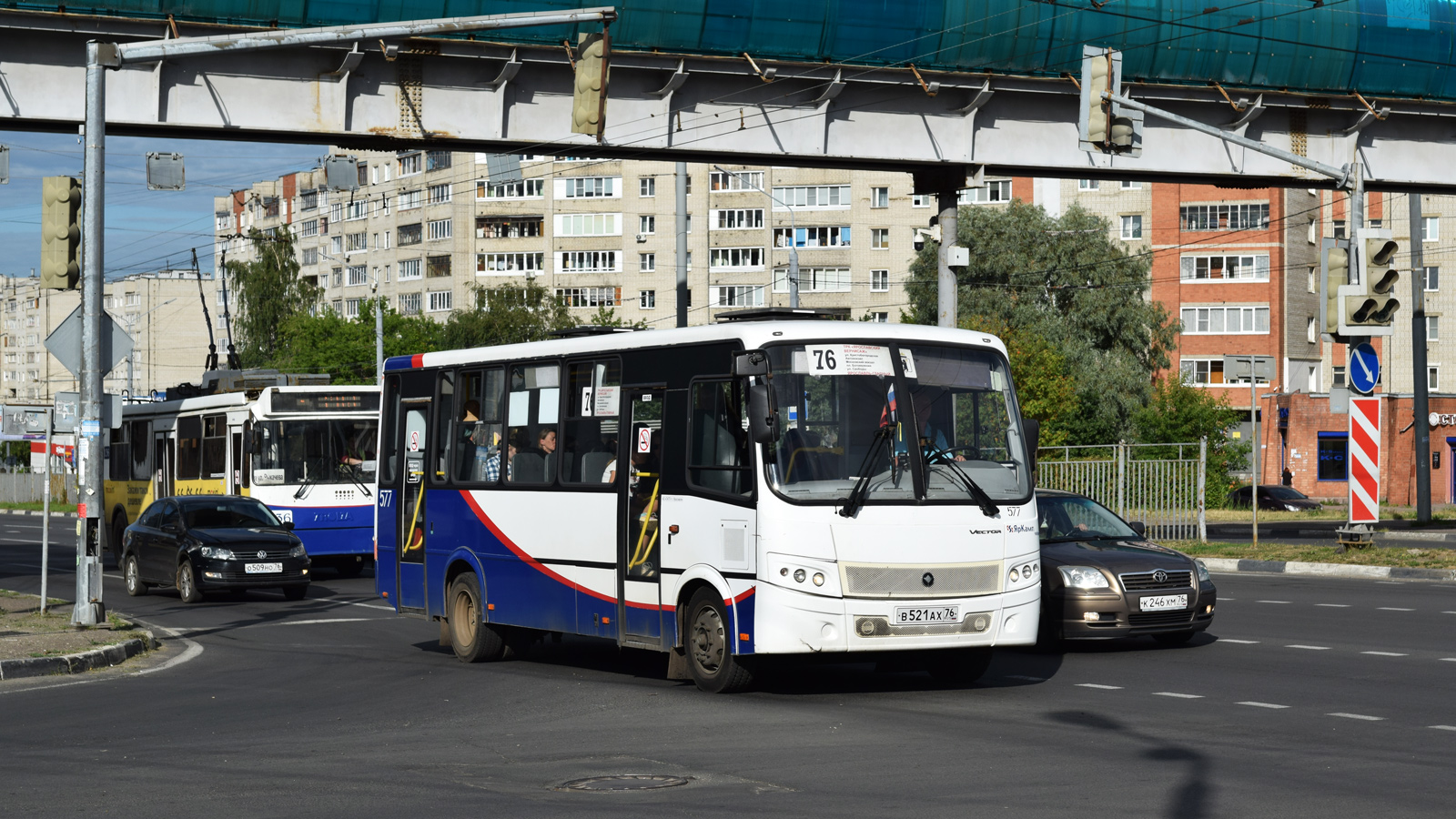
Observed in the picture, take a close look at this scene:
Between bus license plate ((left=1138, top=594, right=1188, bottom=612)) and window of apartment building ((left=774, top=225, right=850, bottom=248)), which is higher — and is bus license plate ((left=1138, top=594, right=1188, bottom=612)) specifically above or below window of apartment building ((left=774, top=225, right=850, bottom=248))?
below

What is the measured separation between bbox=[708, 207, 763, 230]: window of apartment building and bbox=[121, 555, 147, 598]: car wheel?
77239 mm

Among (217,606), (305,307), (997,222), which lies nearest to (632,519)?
(217,606)

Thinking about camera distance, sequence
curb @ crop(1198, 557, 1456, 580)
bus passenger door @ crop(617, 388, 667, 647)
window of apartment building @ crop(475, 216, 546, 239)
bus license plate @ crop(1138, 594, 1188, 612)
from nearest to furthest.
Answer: bus passenger door @ crop(617, 388, 667, 647)
bus license plate @ crop(1138, 594, 1188, 612)
curb @ crop(1198, 557, 1456, 580)
window of apartment building @ crop(475, 216, 546, 239)

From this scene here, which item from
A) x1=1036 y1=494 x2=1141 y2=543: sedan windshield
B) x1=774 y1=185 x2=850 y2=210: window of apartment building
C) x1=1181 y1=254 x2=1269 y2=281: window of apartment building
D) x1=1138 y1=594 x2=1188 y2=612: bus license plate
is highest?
x1=774 y1=185 x2=850 y2=210: window of apartment building

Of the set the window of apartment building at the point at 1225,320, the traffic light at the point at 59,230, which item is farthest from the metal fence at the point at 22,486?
the traffic light at the point at 59,230

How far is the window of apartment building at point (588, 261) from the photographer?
105812 mm

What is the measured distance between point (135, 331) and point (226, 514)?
136953 mm

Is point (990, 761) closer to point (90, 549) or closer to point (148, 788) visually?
point (148, 788)

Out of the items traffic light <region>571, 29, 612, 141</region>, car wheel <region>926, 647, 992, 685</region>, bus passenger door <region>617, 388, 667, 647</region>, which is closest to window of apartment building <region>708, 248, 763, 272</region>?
traffic light <region>571, 29, 612, 141</region>

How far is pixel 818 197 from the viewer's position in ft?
330

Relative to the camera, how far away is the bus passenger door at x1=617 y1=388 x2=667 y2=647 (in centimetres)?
1340

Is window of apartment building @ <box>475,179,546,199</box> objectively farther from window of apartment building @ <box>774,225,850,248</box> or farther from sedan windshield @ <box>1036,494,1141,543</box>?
sedan windshield @ <box>1036,494,1141,543</box>

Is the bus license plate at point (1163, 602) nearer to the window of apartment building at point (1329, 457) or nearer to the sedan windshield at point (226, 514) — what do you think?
the sedan windshield at point (226, 514)

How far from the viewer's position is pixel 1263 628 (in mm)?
17703
